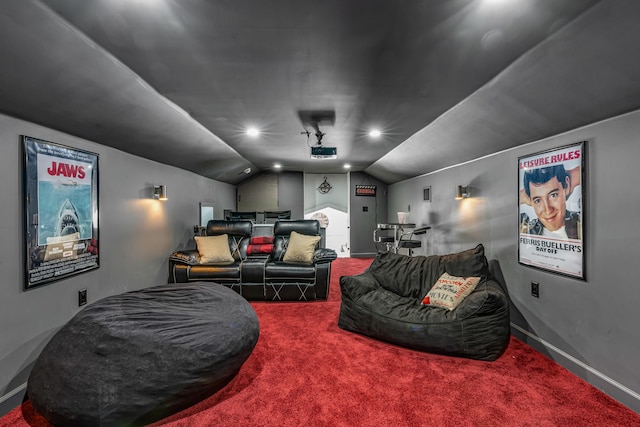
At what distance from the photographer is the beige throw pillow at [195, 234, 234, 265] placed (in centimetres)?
426

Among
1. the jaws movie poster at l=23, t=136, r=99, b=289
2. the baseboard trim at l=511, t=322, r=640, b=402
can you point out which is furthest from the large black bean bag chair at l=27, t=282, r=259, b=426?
the baseboard trim at l=511, t=322, r=640, b=402

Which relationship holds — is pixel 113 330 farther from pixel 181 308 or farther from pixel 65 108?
pixel 65 108

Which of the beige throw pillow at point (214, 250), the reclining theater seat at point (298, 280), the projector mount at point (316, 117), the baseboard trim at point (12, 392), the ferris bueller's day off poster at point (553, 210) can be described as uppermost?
the projector mount at point (316, 117)

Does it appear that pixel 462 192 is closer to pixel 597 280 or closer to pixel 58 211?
pixel 597 280

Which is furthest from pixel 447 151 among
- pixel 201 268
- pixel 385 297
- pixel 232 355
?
pixel 201 268

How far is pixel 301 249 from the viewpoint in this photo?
173 inches

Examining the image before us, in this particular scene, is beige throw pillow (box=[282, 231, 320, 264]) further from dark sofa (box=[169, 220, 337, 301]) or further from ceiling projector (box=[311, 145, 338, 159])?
ceiling projector (box=[311, 145, 338, 159])

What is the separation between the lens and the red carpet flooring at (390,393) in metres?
1.81

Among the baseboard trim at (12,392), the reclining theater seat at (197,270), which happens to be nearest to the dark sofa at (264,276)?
the reclining theater seat at (197,270)

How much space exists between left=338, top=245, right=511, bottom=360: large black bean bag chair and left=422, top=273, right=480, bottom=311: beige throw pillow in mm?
70

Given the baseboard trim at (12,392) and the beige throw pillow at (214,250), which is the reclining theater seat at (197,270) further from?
the baseboard trim at (12,392)

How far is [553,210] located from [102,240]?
13.8ft

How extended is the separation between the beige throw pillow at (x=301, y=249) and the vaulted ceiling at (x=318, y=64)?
1.96 m

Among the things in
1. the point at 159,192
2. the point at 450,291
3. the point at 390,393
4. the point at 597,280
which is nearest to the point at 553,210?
the point at 597,280
